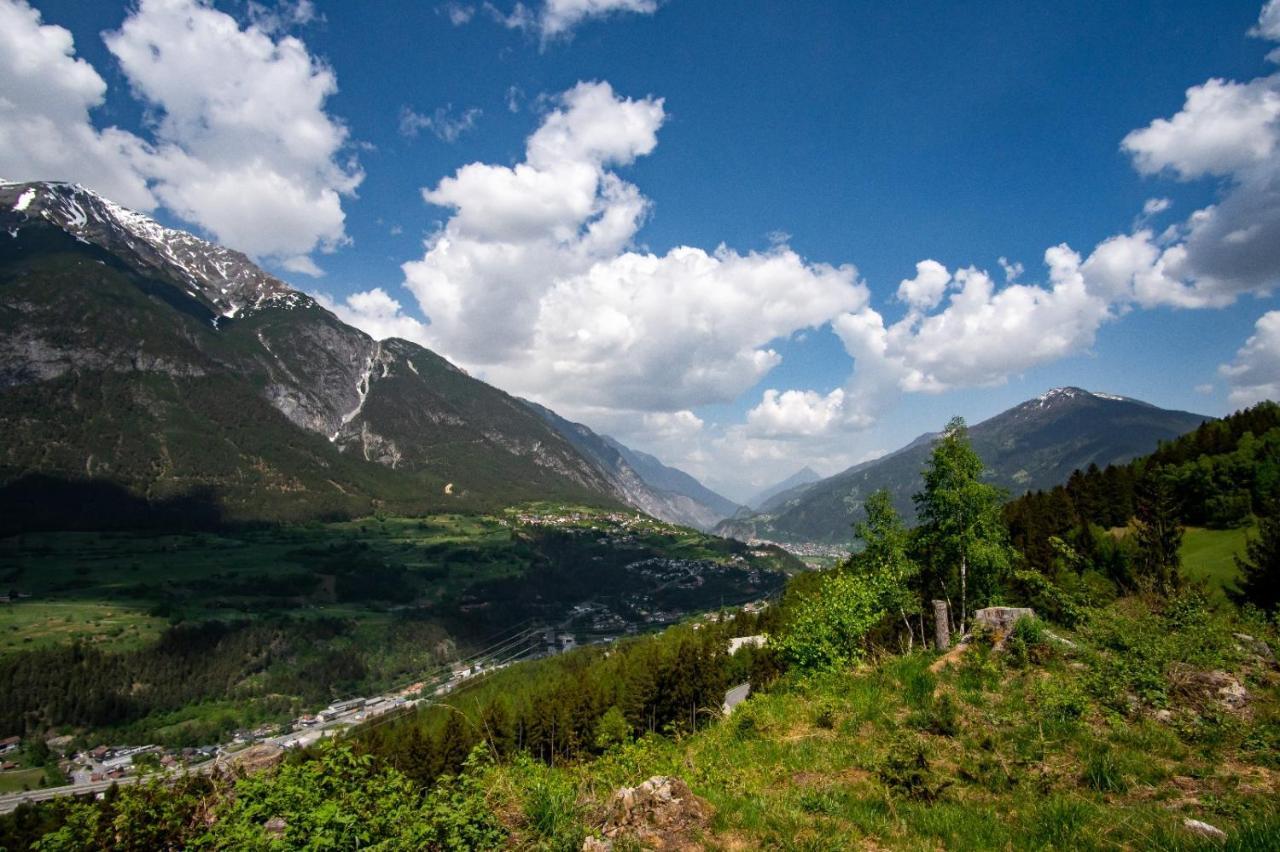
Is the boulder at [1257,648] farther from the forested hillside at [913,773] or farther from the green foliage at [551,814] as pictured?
the green foliage at [551,814]

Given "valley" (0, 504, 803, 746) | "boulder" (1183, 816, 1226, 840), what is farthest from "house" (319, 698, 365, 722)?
"boulder" (1183, 816, 1226, 840)

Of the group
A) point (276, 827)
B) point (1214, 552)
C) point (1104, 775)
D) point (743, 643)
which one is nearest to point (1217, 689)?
point (1104, 775)

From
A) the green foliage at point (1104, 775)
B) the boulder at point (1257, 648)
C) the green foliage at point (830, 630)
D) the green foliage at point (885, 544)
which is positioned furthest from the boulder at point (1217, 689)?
the green foliage at point (885, 544)

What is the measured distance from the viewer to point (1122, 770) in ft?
23.6

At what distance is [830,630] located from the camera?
781 inches

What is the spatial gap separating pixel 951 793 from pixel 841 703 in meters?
4.41

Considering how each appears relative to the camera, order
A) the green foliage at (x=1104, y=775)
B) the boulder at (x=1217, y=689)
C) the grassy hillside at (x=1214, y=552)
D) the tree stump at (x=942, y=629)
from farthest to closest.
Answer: the grassy hillside at (x=1214, y=552) < the tree stump at (x=942, y=629) < the boulder at (x=1217, y=689) < the green foliage at (x=1104, y=775)

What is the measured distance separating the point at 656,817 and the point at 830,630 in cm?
1492

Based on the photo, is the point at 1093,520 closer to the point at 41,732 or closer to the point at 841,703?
the point at 841,703

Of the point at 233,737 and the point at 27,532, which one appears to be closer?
the point at 233,737

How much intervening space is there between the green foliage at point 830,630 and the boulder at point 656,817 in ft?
40.8

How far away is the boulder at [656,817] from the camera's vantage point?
21.0 feet

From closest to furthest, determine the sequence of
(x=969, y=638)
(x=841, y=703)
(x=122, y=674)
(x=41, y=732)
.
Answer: (x=841, y=703), (x=969, y=638), (x=41, y=732), (x=122, y=674)

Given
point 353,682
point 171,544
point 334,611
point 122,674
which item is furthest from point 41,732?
point 171,544
